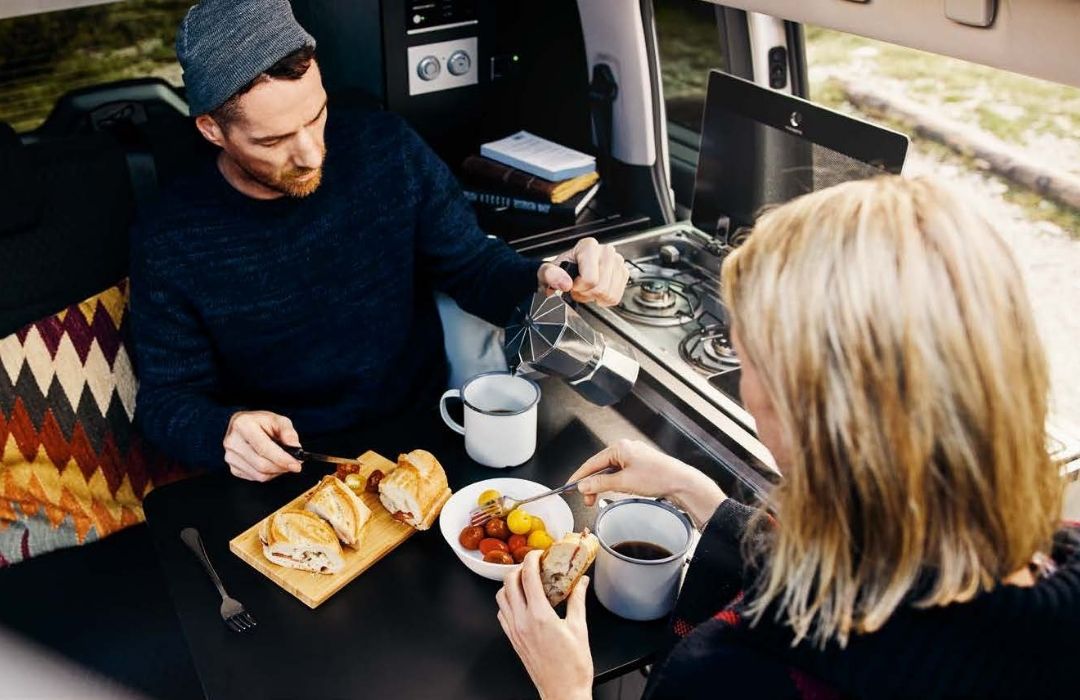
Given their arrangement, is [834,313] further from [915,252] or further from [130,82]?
[130,82]

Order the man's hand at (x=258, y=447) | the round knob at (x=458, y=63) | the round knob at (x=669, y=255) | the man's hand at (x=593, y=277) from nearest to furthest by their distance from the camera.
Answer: the man's hand at (x=258, y=447) → the man's hand at (x=593, y=277) → the round knob at (x=669, y=255) → the round knob at (x=458, y=63)

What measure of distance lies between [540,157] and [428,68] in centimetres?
36

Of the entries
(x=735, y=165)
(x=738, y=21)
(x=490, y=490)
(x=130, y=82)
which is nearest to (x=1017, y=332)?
(x=490, y=490)

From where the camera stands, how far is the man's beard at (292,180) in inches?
60.2

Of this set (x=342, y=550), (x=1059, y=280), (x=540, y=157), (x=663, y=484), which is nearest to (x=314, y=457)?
(x=342, y=550)

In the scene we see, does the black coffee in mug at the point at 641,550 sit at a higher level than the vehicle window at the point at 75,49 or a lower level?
lower

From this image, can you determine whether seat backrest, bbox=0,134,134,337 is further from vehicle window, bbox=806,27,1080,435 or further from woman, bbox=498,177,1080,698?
vehicle window, bbox=806,27,1080,435

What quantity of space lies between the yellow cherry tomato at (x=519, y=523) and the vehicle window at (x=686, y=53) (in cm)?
117

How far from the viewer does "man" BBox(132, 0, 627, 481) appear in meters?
1.43

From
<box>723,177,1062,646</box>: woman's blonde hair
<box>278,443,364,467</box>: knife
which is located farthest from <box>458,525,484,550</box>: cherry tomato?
<box>723,177,1062,646</box>: woman's blonde hair

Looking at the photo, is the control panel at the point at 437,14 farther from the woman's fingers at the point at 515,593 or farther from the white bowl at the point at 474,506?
the woman's fingers at the point at 515,593

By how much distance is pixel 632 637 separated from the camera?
1.07 metres

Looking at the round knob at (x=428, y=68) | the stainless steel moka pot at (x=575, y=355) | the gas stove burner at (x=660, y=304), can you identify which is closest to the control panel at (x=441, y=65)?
the round knob at (x=428, y=68)

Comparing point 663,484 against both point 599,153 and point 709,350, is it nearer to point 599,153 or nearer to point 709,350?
point 709,350
